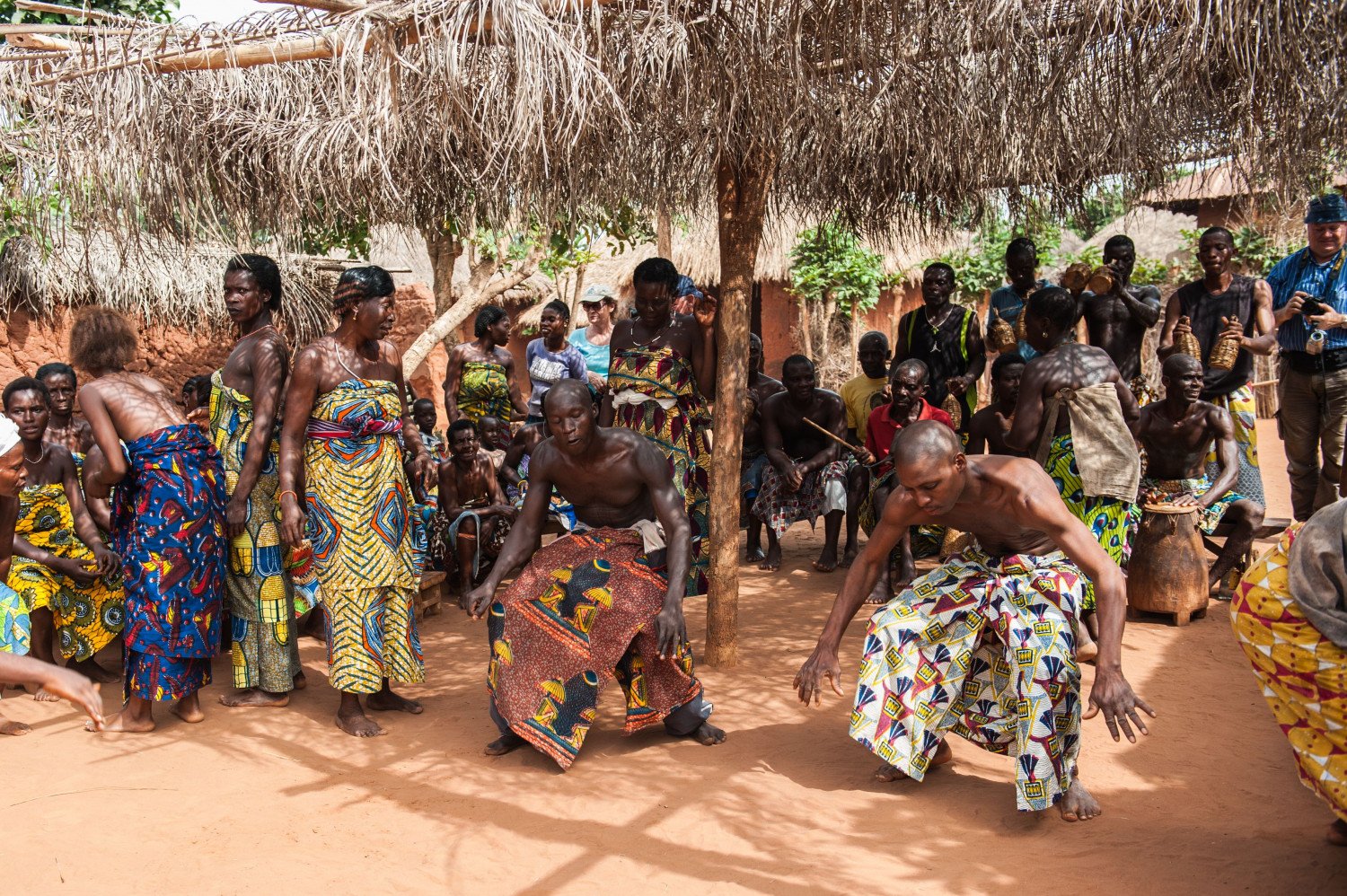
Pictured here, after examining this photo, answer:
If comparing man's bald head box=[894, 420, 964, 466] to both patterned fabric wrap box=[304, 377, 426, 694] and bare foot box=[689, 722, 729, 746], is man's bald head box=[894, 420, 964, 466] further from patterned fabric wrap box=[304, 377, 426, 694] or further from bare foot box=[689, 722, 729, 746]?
patterned fabric wrap box=[304, 377, 426, 694]

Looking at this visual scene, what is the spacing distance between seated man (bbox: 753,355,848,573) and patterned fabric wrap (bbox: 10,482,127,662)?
389 centimetres

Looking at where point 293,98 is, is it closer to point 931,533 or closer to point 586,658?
point 586,658

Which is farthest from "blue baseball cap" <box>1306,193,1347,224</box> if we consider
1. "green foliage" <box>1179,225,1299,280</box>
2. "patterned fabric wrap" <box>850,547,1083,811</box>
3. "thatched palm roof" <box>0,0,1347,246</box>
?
"green foliage" <box>1179,225,1299,280</box>

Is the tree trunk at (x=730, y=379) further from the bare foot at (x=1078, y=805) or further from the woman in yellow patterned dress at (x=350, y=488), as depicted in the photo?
the bare foot at (x=1078, y=805)

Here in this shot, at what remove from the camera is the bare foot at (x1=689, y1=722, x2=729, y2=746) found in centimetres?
430

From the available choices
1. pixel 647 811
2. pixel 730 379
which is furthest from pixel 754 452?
pixel 647 811

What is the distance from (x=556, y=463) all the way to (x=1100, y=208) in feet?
18.4

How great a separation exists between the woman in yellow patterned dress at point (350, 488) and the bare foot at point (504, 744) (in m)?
0.58

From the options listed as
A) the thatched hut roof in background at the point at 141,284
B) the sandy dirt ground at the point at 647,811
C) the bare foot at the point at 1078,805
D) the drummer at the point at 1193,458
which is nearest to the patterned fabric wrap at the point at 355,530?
the sandy dirt ground at the point at 647,811

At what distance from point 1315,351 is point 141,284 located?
907 centimetres

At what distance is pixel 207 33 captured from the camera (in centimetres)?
473

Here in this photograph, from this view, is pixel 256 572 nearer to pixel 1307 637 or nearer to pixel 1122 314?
pixel 1307 637

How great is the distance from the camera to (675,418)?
5.29 m

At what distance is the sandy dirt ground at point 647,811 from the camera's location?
3.23 meters
